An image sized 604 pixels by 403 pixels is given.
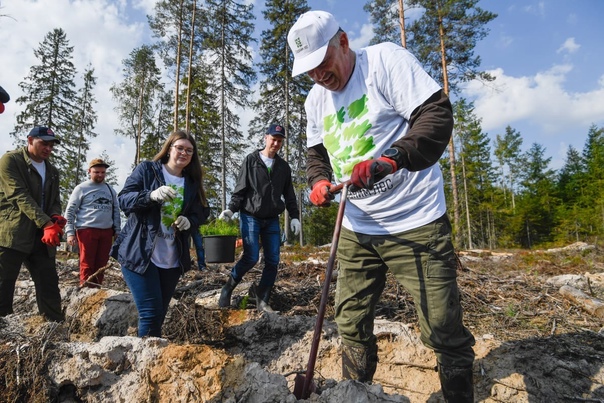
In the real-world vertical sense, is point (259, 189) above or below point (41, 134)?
below

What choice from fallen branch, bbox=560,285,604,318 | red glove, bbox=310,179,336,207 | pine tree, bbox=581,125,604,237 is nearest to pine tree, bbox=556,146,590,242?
pine tree, bbox=581,125,604,237

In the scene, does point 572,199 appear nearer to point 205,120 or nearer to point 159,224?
point 205,120

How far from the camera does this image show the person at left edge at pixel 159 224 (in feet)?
9.01

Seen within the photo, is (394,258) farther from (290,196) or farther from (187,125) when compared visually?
(187,125)

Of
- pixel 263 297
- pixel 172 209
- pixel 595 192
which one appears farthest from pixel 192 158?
pixel 595 192

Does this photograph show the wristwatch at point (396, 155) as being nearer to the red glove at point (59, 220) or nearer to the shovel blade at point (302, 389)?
the shovel blade at point (302, 389)

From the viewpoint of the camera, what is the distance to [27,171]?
374cm

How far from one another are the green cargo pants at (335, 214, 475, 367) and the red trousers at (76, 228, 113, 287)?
395cm

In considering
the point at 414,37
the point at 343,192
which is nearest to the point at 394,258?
the point at 343,192

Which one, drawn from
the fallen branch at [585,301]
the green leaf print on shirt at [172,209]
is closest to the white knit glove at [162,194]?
the green leaf print on shirt at [172,209]

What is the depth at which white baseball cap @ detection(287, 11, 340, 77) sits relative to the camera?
1910 millimetres

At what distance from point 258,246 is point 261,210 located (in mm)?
414

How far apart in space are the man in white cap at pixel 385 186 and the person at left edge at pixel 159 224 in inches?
54.3

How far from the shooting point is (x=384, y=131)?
206 centimetres
